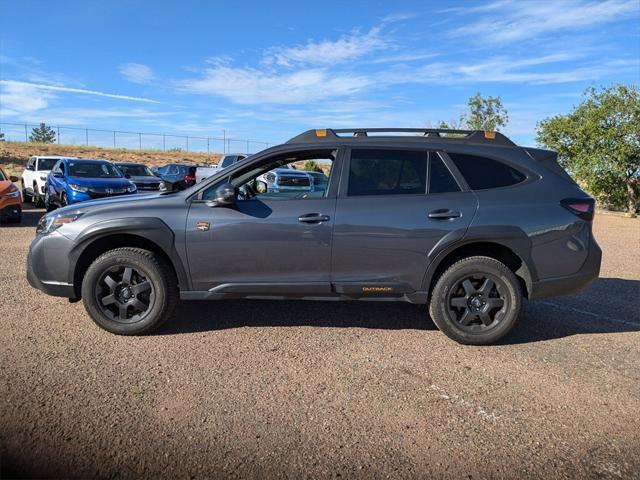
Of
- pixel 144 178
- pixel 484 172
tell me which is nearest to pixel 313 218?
pixel 484 172

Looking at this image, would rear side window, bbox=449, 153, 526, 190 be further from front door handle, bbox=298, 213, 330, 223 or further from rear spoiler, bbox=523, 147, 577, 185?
front door handle, bbox=298, 213, 330, 223

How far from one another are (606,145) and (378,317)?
18.2 metres

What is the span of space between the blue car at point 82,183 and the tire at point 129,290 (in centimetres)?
906

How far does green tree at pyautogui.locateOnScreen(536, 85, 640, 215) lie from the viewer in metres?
19.0

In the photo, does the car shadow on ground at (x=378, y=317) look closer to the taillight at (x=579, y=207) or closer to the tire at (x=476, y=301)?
the tire at (x=476, y=301)

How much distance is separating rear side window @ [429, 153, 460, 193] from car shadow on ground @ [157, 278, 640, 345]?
4.76 ft

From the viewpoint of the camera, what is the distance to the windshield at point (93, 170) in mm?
13992

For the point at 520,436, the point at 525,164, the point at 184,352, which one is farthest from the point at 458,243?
the point at 184,352

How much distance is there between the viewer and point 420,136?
16.2ft

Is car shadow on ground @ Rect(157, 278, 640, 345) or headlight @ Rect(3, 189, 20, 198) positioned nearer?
car shadow on ground @ Rect(157, 278, 640, 345)

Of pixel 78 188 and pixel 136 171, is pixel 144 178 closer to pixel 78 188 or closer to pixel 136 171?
pixel 136 171

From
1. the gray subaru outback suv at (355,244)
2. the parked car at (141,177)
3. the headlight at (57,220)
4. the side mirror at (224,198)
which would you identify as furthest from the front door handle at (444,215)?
the parked car at (141,177)

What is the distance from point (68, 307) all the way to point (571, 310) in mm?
5660

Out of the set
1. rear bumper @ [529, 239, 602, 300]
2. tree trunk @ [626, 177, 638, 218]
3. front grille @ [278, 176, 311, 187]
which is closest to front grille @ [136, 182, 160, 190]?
front grille @ [278, 176, 311, 187]
